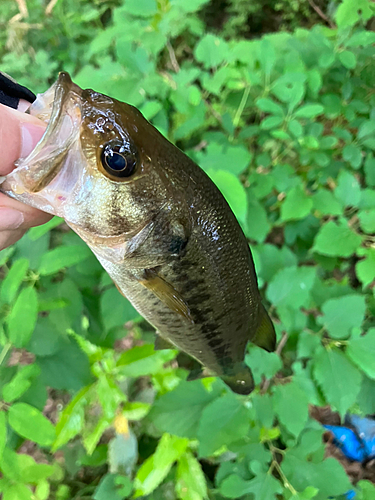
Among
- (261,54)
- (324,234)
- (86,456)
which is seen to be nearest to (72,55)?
(261,54)

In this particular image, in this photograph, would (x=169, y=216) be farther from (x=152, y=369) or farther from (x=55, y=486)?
(x=55, y=486)

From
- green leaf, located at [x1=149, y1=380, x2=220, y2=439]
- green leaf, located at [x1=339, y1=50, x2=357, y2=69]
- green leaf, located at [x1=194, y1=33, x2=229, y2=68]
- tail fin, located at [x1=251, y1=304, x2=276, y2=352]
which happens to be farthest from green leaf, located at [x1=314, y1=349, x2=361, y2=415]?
green leaf, located at [x1=194, y1=33, x2=229, y2=68]

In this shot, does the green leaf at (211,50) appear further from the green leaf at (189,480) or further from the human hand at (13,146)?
the green leaf at (189,480)

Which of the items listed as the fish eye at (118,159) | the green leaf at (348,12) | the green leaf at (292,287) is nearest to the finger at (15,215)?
the fish eye at (118,159)

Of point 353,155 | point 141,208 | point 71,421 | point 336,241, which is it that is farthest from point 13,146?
point 353,155

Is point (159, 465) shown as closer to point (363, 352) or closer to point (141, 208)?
point (363, 352)

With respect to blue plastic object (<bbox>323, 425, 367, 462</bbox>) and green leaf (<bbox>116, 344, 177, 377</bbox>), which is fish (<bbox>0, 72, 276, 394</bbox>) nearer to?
green leaf (<bbox>116, 344, 177, 377</bbox>)
